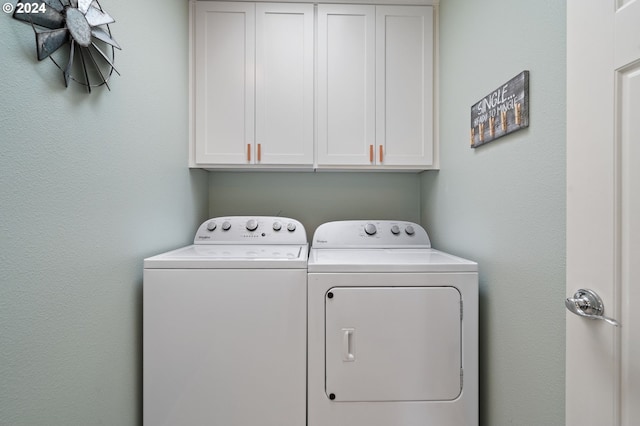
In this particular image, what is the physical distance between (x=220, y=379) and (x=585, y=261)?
129cm

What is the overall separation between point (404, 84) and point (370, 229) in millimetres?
951

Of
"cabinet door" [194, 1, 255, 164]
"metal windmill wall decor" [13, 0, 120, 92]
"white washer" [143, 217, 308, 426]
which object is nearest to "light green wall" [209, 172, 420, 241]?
"cabinet door" [194, 1, 255, 164]

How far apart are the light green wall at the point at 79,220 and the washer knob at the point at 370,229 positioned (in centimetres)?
118

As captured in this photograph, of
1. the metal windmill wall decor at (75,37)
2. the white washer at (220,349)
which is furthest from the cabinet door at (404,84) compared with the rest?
the metal windmill wall decor at (75,37)

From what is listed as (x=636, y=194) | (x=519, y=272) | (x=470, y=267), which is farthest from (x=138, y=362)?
(x=636, y=194)

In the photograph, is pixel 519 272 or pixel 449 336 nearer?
pixel 519 272

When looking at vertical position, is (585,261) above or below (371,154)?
below

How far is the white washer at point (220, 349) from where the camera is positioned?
112 cm

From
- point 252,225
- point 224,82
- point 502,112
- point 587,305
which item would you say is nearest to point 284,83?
point 224,82

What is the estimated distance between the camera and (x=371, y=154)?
5.75 feet

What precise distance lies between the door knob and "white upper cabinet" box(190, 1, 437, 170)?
1191mm

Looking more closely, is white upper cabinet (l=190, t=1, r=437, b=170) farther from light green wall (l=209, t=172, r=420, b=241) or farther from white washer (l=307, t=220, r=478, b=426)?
white washer (l=307, t=220, r=478, b=426)

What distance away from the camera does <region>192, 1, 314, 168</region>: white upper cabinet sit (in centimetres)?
168

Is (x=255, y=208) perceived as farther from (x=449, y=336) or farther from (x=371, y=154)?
(x=449, y=336)
